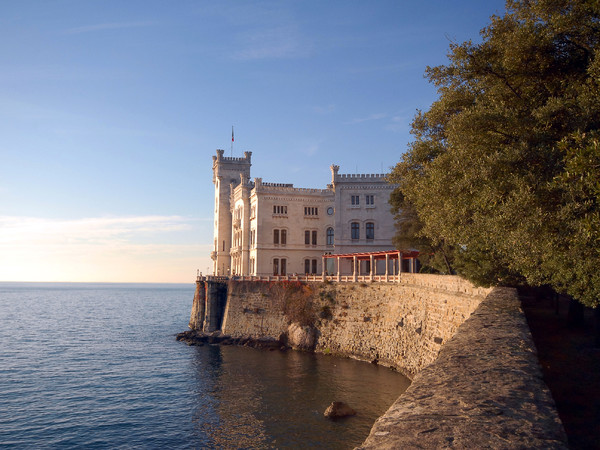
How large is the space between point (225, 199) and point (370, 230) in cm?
2469

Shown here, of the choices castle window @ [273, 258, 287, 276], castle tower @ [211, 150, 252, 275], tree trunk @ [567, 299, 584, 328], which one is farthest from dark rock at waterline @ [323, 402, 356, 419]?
castle tower @ [211, 150, 252, 275]

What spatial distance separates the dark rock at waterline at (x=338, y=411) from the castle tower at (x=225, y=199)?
45.5 m

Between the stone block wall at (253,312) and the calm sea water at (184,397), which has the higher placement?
the stone block wall at (253,312)

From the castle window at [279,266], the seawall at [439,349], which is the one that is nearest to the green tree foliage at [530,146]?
the seawall at [439,349]

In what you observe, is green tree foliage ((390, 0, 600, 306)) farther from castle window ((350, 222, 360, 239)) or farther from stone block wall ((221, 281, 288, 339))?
castle window ((350, 222, 360, 239))

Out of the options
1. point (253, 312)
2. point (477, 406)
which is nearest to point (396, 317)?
point (253, 312)

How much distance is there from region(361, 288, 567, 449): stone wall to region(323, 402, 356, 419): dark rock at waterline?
684 inches

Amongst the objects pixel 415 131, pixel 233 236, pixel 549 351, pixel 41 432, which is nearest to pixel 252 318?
pixel 233 236

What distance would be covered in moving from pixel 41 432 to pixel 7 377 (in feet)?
54.4

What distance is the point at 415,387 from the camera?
24.7ft

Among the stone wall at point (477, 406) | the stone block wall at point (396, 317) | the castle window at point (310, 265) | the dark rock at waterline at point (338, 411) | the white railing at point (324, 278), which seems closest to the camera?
the stone wall at point (477, 406)

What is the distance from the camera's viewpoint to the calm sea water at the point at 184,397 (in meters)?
24.2

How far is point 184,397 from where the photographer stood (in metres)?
31.7

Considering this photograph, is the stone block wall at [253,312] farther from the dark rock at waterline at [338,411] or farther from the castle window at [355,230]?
the dark rock at waterline at [338,411]
